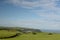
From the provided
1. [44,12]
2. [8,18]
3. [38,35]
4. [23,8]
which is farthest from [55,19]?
[8,18]

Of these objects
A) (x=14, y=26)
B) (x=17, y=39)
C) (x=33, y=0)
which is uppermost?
(x=33, y=0)

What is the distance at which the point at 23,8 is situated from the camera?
349cm

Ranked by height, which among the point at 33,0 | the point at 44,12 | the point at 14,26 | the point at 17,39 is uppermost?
the point at 33,0

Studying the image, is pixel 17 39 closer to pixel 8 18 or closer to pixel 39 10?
pixel 8 18

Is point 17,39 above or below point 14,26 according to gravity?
below

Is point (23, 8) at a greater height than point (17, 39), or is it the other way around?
point (23, 8)

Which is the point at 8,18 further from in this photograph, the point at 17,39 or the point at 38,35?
the point at 38,35

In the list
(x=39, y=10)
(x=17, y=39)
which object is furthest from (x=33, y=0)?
(x=17, y=39)

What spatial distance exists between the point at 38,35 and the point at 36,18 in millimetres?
399

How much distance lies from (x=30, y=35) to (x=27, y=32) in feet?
0.39

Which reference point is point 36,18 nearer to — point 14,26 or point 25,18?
point 25,18

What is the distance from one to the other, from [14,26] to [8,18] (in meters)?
0.24

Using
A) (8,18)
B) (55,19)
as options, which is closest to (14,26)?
(8,18)

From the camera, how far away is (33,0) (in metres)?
3.48
